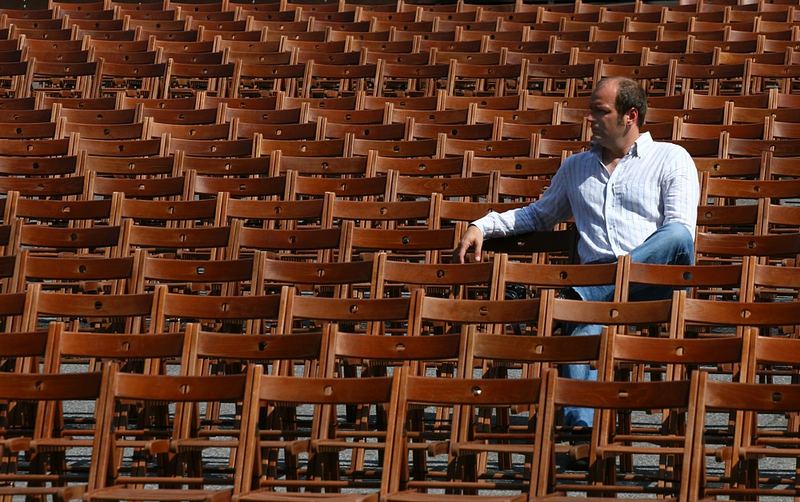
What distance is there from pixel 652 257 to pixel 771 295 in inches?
31.5

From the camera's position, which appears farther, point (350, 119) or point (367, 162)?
point (350, 119)

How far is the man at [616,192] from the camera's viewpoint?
5.06 m

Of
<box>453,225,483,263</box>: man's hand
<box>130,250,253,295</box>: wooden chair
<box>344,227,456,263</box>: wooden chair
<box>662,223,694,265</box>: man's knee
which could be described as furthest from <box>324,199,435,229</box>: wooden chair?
<box>662,223,694,265</box>: man's knee

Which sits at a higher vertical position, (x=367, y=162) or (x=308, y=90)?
(x=308, y=90)

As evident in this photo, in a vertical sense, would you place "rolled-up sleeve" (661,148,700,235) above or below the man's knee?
above

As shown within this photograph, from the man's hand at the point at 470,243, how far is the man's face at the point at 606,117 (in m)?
0.57

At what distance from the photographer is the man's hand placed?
16.5 ft

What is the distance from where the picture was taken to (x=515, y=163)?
632 cm

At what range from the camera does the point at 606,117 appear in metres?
5.15

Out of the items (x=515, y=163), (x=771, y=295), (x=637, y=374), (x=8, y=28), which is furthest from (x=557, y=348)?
(x=8, y=28)

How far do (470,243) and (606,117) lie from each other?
674 mm

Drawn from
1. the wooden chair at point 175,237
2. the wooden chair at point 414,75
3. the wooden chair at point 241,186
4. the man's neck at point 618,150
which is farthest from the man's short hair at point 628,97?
the wooden chair at point 414,75

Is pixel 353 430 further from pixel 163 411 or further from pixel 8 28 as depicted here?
pixel 8 28

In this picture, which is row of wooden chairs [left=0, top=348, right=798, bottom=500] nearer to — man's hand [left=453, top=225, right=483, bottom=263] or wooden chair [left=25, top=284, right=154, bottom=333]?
wooden chair [left=25, top=284, right=154, bottom=333]
